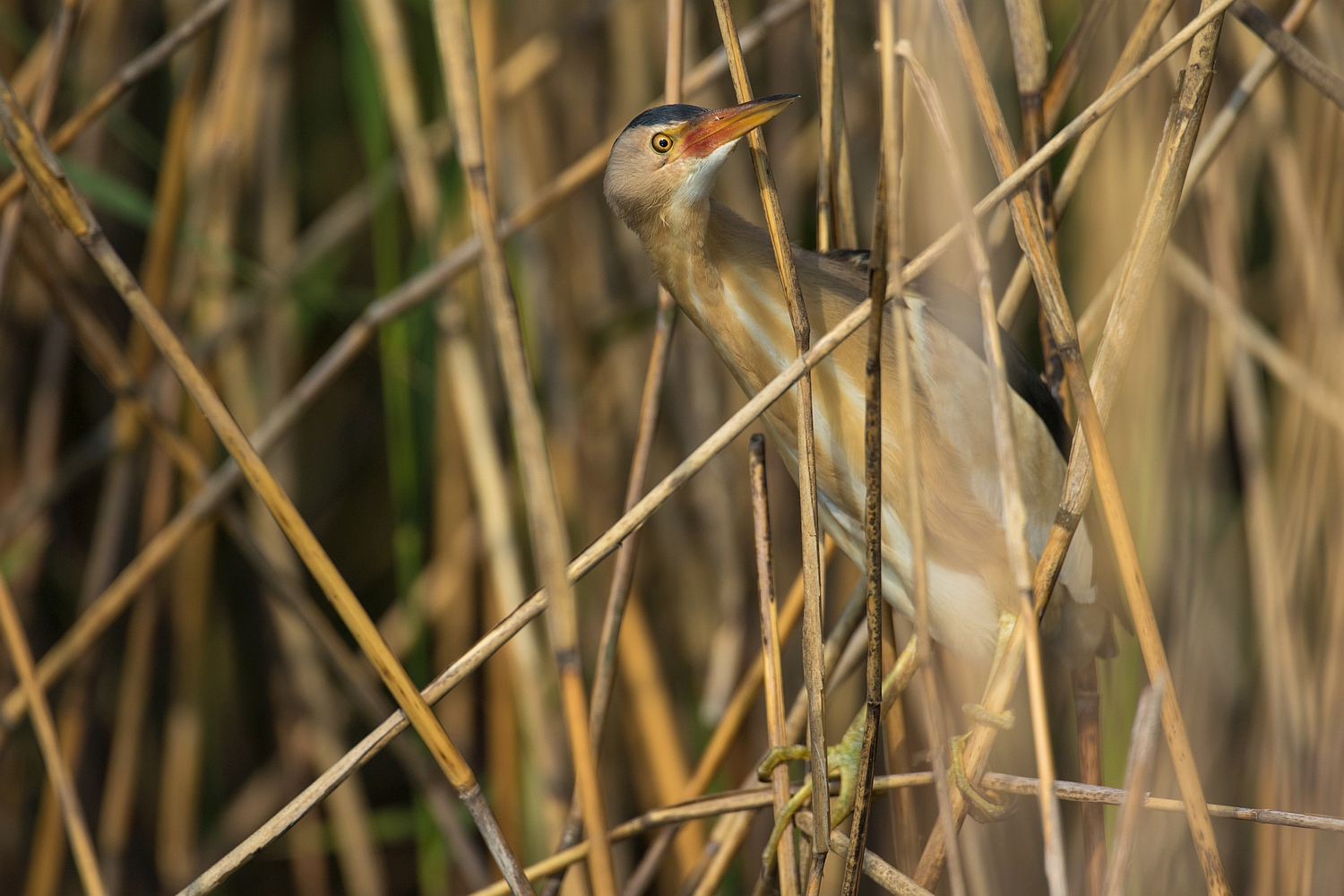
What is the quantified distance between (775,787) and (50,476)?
109 centimetres

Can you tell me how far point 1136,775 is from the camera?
53 centimetres

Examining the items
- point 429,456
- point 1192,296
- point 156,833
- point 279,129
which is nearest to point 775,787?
point 1192,296

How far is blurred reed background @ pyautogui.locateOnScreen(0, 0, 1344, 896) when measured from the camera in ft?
2.94

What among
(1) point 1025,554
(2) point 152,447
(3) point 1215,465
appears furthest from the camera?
(2) point 152,447

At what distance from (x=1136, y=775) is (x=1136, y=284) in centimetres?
26

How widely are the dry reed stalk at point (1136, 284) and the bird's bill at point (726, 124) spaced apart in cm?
19

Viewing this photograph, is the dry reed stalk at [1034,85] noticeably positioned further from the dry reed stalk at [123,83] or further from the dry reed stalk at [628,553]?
the dry reed stalk at [123,83]

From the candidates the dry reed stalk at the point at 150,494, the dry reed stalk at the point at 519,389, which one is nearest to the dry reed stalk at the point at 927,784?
the dry reed stalk at the point at 519,389

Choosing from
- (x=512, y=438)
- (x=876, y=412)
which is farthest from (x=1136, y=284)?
(x=512, y=438)

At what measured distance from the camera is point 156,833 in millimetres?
1613

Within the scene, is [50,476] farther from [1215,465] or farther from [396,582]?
[1215,465]

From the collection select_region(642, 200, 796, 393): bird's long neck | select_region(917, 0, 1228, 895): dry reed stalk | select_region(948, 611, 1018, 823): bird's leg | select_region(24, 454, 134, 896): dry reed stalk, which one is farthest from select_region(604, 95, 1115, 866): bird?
select_region(24, 454, 134, 896): dry reed stalk

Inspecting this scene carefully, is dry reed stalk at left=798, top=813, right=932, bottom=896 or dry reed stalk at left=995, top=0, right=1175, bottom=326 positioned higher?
dry reed stalk at left=995, top=0, right=1175, bottom=326

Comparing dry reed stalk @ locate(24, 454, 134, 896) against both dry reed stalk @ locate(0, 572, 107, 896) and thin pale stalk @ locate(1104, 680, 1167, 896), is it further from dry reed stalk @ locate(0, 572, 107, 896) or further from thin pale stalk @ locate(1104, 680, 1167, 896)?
thin pale stalk @ locate(1104, 680, 1167, 896)
